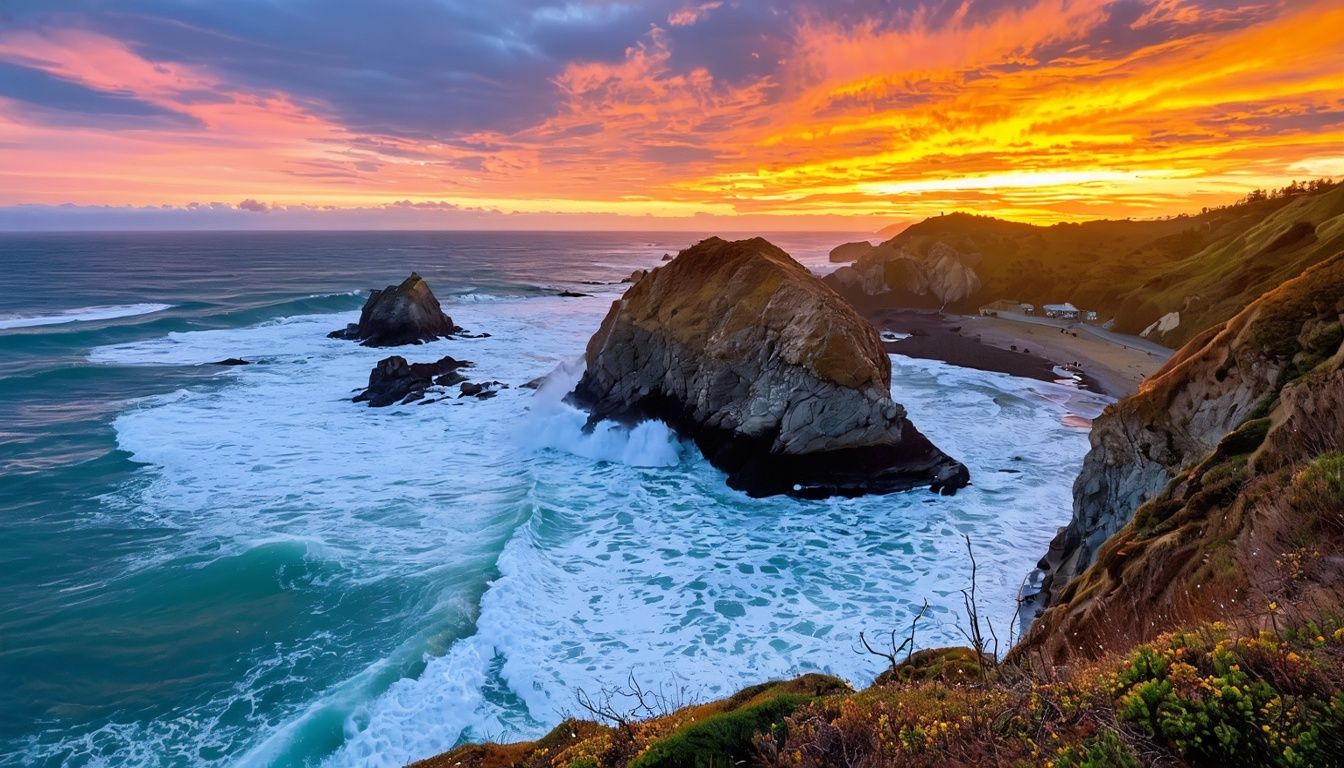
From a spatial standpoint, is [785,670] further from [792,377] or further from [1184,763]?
[792,377]

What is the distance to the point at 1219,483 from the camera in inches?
339

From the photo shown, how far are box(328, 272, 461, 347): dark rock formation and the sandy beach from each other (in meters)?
37.2

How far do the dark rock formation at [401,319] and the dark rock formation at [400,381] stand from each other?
12.7 metres

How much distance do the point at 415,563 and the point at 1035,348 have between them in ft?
158

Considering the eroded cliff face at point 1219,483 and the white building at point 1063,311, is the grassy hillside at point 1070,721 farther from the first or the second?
the white building at point 1063,311

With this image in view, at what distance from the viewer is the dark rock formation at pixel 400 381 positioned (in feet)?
109

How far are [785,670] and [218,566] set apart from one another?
49.3 ft

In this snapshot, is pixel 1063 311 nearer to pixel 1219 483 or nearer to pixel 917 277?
pixel 917 277

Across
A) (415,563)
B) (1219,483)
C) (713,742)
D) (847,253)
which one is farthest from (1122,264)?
(847,253)

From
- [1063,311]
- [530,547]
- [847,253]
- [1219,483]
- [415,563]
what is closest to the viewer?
[1219,483]

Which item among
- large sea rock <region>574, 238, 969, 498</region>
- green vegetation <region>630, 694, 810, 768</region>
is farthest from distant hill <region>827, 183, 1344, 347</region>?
green vegetation <region>630, 694, 810, 768</region>

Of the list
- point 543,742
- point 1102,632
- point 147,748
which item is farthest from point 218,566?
point 1102,632

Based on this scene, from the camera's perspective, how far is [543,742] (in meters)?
7.76

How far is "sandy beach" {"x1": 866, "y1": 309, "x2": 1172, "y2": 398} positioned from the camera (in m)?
40.0
